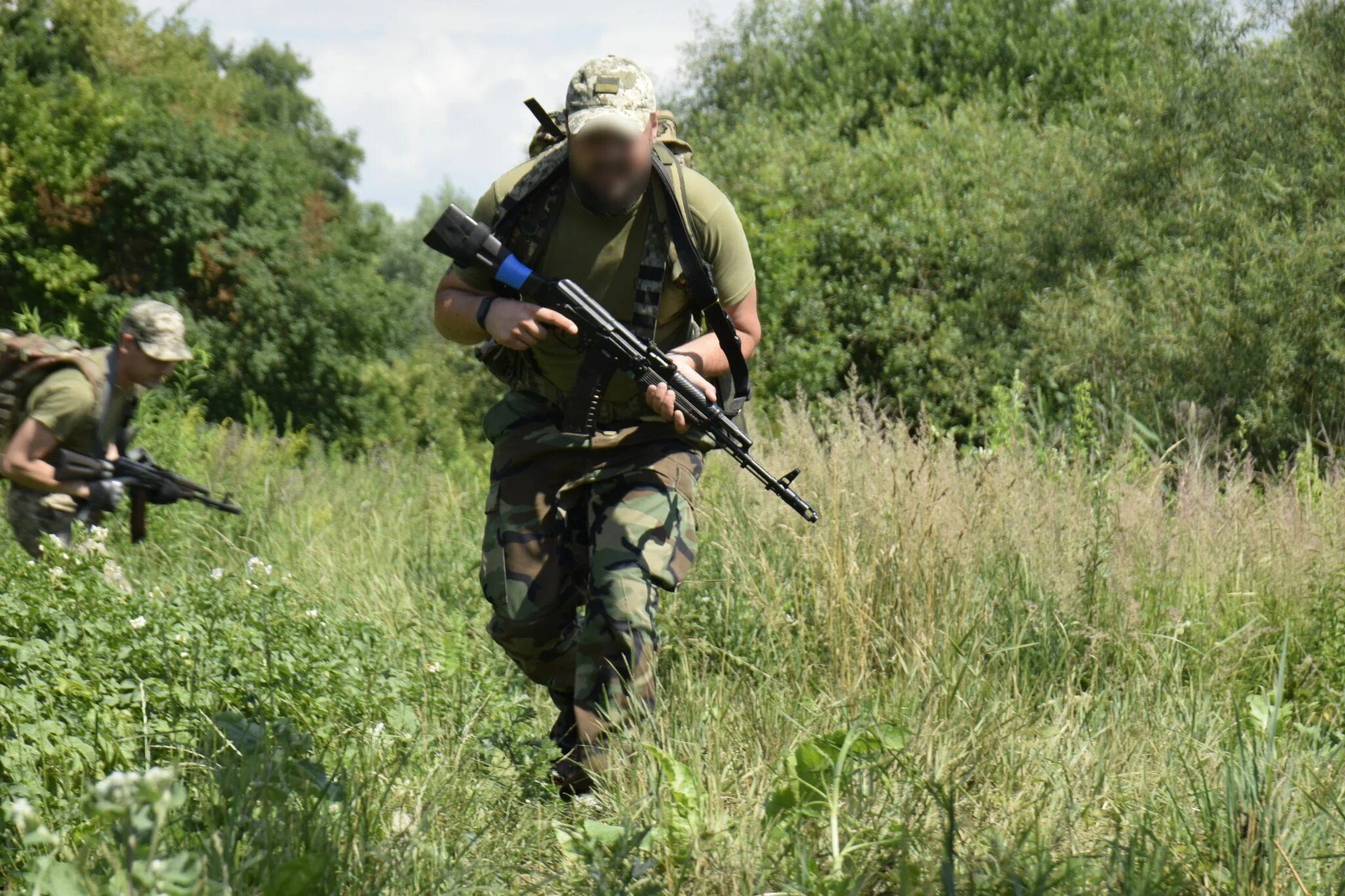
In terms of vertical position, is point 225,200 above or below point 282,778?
above

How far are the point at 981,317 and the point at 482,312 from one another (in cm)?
1265

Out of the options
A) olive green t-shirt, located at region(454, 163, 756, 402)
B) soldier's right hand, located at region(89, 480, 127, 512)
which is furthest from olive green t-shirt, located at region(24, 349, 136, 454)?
olive green t-shirt, located at region(454, 163, 756, 402)

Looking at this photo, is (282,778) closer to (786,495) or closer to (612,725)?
(612,725)

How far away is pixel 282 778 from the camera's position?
251 cm

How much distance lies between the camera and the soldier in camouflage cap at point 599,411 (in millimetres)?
3566

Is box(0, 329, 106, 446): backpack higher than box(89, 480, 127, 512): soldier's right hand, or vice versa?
box(0, 329, 106, 446): backpack

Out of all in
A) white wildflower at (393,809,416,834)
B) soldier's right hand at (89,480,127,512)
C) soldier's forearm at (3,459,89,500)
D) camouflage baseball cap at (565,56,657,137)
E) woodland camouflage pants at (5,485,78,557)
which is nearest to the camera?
white wildflower at (393,809,416,834)

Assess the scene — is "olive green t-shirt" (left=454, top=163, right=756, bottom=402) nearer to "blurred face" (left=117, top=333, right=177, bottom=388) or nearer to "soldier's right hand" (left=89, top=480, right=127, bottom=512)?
"blurred face" (left=117, top=333, right=177, bottom=388)

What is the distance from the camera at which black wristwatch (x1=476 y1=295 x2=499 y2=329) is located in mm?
3746

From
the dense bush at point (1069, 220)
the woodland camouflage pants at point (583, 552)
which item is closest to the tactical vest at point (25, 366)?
the woodland camouflage pants at point (583, 552)

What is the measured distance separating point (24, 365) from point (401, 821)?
3.22 metres

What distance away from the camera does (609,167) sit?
11.7 ft

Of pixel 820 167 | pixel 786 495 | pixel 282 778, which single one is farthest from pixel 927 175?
pixel 282 778

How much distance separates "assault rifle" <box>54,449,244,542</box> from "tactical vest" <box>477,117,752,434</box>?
2.35 m
